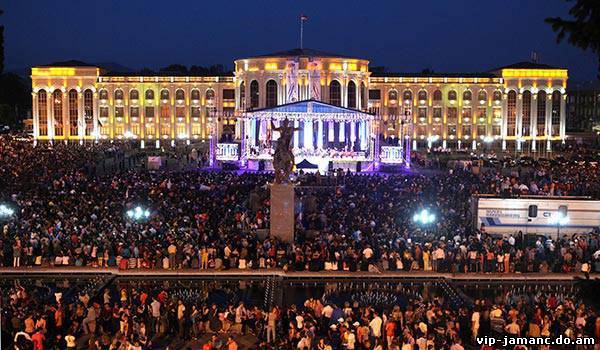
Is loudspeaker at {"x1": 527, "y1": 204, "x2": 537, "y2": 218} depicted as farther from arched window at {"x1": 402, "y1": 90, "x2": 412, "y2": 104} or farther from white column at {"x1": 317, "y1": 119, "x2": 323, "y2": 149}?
arched window at {"x1": 402, "y1": 90, "x2": 412, "y2": 104}

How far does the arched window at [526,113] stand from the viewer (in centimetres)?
10219

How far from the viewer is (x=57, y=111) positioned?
332ft

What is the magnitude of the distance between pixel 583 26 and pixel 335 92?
8767cm

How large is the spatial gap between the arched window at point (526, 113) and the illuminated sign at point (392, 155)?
3990cm

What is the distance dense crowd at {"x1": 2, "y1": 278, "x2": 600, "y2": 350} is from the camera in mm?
16938

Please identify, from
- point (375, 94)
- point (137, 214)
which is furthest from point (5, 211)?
point (375, 94)

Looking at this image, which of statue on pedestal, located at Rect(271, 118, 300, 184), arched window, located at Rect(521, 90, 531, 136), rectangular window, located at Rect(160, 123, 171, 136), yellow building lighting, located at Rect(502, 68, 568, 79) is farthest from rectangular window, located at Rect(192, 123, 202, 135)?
statue on pedestal, located at Rect(271, 118, 300, 184)

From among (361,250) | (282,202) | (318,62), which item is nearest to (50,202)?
(282,202)

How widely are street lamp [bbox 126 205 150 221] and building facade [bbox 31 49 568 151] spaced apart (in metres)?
65.1

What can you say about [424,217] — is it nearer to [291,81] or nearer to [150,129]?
[291,81]

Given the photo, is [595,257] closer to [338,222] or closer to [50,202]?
[338,222]

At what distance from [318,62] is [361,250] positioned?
220ft

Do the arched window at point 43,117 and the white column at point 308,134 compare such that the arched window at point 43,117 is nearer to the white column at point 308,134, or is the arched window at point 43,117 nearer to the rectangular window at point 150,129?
the rectangular window at point 150,129

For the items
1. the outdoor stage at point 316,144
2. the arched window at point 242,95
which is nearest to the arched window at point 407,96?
the arched window at point 242,95
